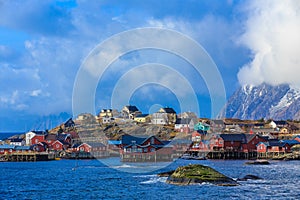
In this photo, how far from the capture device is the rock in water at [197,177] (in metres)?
46.3

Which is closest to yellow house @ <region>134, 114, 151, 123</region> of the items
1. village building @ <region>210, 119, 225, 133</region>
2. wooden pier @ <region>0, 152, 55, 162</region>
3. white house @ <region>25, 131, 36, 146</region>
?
village building @ <region>210, 119, 225, 133</region>

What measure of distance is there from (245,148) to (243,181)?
1845 inches

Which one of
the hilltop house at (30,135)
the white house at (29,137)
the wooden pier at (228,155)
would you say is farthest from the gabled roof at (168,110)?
the wooden pier at (228,155)

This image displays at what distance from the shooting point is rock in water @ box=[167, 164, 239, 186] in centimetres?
4628

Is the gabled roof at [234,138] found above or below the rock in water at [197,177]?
above

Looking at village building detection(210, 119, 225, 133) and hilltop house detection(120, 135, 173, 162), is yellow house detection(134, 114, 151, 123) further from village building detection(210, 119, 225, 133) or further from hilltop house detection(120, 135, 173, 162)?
hilltop house detection(120, 135, 173, 162)

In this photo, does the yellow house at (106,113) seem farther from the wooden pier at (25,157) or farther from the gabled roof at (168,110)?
the wooden pier at (25,157)

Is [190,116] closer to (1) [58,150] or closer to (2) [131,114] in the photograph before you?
(2) [131,114]

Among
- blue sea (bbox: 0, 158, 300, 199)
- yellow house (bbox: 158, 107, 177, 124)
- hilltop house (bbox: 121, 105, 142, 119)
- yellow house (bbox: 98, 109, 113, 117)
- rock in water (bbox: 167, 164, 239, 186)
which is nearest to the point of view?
blue sea (bbox: 0, 158, 300, 199)

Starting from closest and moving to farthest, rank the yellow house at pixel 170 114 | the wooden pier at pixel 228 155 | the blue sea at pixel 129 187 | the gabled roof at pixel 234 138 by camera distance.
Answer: the blue sea at pixel 129 187 < the wooden pier at pixel 228 155 < the gabled roof at pixel 234 138 < the yellow house at pixel 170 114

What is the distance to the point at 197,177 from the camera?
46.5 metres

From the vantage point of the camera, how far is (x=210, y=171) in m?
48.1

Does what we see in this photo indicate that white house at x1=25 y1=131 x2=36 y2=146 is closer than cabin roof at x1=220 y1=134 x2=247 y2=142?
No

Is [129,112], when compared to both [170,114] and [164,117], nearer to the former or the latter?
[170,114]
